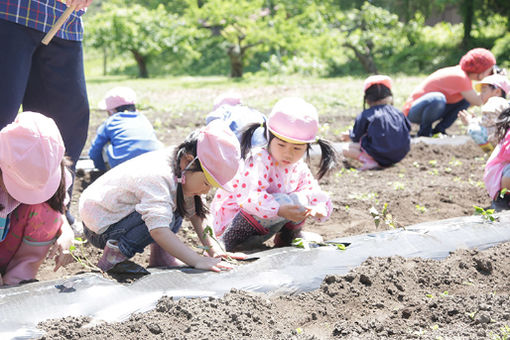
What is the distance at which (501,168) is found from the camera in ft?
13.4

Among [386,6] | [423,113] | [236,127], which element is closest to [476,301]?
[236,127]

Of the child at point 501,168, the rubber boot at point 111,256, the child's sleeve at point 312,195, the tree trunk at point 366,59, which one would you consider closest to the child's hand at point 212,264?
the rubber boot at point 111,256

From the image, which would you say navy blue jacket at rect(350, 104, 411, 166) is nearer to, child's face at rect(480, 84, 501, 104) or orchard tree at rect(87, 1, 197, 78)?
child's face at rect(480, 84, 501, 104)

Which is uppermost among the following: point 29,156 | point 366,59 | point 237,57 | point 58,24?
point 58,24

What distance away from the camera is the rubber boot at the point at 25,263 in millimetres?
2863

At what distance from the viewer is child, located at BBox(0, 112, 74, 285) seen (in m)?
2.55

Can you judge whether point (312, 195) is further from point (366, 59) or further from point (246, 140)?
point (366, 59)

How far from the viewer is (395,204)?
15.2ft

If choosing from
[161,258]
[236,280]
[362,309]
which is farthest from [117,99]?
[362,309]

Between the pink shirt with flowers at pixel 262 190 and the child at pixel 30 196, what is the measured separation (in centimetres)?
91

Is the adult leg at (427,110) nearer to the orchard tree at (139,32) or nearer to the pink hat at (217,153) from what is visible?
the pink hat at (217,153)

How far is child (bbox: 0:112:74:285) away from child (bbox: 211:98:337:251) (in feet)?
3.06

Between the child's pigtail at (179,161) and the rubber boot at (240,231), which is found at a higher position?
the child's pigtail at (179,161)

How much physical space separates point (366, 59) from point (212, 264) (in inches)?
589
